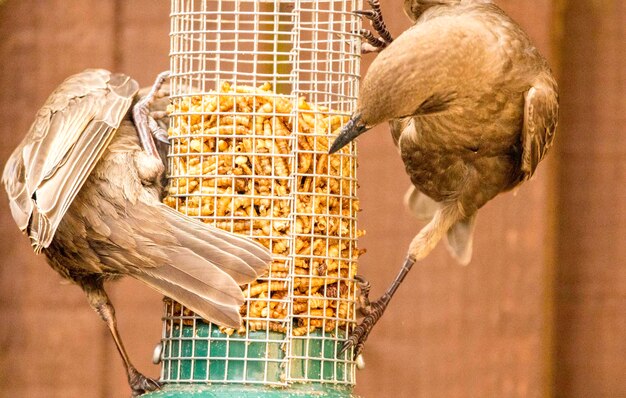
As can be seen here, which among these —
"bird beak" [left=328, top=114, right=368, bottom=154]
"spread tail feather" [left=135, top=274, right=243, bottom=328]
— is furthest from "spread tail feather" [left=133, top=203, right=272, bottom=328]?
"bird beak" [left=328, top=114, right=368, bottom=154]

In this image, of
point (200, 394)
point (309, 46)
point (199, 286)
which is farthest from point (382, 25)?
point (200, 394)

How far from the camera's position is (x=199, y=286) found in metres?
4.77

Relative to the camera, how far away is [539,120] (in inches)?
209

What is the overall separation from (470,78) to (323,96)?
59 cm

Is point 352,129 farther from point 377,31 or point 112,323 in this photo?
point 112,323

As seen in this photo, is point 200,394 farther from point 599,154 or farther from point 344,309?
point 599,154

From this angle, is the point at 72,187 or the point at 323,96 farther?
the point at 323,96

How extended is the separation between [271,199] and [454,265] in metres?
0.89

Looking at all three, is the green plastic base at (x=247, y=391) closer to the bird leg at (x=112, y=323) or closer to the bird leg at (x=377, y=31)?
the bird leg at (x=112, y=323)

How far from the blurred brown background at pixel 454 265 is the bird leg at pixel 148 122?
301 mm

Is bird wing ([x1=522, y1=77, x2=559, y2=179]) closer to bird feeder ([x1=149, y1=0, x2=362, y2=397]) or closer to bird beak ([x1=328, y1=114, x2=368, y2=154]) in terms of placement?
bird feeder ([x1=149, y1=0, x2=362, y2=397])

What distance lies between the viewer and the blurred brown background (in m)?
5.12

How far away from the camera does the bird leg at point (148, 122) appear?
5203 mm

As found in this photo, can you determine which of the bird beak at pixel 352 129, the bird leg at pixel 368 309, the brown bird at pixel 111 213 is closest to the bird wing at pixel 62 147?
the brown bird at pixel 111 213
